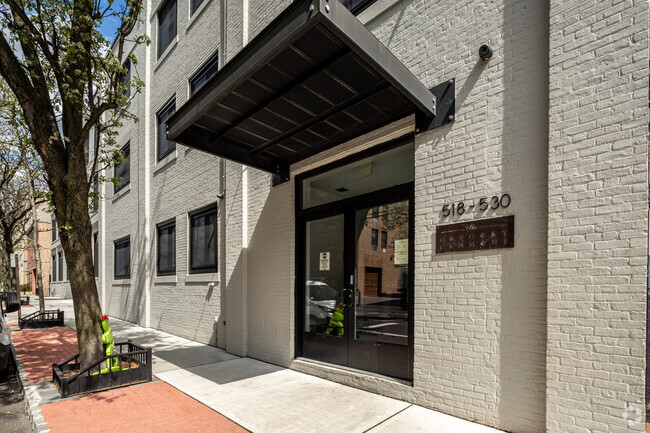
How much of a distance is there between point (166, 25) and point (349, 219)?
10575 mm

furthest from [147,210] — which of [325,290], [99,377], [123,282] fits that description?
[325,290]

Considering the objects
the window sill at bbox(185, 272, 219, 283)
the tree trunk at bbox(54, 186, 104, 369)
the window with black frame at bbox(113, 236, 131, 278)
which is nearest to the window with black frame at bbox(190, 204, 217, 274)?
the window sill at bbox(185, 272, 219, 283)

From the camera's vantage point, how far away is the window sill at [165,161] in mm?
10781

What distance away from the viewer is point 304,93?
4828 mm

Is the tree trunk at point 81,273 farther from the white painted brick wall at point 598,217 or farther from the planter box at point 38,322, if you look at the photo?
the planter box at point 38,322

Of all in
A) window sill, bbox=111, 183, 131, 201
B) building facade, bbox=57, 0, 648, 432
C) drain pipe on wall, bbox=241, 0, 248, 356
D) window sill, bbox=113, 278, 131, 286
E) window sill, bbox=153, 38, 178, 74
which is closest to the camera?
building facade, bbox=57, 0, 648, 432

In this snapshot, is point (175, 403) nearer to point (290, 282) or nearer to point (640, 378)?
point (290, 282)

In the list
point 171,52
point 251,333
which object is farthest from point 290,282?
point 171,52

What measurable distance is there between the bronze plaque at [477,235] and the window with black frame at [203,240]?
6.17 meters

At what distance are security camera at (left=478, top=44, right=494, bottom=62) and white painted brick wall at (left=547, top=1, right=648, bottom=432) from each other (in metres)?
0.68

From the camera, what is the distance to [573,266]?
345 cm

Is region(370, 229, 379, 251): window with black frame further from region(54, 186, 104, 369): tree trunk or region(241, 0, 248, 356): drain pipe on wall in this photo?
region(54, 186, 104, 369): tree trunk

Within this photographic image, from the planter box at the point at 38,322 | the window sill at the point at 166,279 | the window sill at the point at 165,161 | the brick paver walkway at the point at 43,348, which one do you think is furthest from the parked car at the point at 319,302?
the planter box at the point at 38,322

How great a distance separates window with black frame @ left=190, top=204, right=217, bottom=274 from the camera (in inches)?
368
